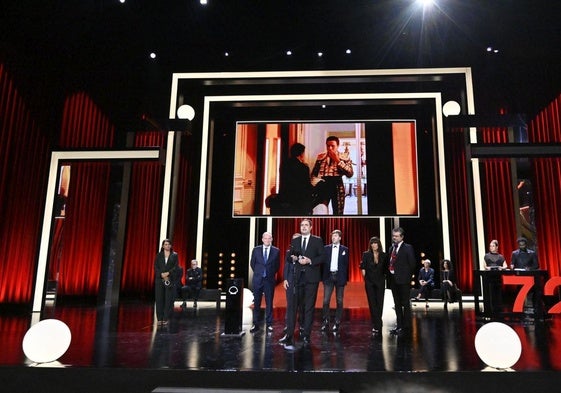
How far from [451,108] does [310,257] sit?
614 cm

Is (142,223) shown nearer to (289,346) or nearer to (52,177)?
(52,177)

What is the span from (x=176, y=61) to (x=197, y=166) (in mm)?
2410

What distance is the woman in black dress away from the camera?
5.25 meters

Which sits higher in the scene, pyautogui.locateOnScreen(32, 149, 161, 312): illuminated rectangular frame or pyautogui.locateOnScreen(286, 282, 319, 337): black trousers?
pyautogui.locateOnScreen(32, 149, 161, 312): illuminated rectangular frame

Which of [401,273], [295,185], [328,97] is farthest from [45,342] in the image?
[328,97]

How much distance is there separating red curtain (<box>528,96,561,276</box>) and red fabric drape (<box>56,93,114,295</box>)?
9.95m

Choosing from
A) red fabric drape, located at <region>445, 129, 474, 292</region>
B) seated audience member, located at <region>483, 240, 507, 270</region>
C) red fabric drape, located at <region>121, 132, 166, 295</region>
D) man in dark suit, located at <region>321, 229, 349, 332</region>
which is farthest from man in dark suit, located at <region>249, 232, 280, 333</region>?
red fabric drape, located at <region>445, 129, 474, 292</region>

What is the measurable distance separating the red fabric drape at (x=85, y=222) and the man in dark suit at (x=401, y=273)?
735 centimetres

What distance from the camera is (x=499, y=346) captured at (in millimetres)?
3412

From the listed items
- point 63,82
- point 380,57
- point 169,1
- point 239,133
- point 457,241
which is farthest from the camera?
point 457,241

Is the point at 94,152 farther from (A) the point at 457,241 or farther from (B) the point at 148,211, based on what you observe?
(A) the point at 457,241

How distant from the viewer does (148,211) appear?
11.1 metres

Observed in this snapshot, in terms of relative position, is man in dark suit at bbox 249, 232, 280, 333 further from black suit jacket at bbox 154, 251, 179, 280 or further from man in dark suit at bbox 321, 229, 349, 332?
black suit jacket at bbox 154, 251, 179, 280

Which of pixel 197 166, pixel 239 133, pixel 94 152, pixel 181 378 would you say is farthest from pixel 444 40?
pixel 181 378
